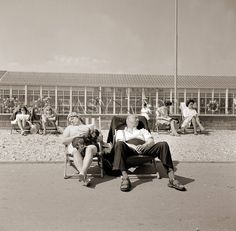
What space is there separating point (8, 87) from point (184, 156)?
43.0ft

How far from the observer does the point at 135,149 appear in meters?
5.54

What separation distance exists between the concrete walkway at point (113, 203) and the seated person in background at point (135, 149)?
158 mm

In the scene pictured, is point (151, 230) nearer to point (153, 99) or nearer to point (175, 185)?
point (175, 185)

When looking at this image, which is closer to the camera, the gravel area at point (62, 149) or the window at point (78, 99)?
the gravel area at point (62, 149)

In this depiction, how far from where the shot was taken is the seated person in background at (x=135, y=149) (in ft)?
16.1

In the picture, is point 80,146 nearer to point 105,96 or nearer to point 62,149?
point 62,149

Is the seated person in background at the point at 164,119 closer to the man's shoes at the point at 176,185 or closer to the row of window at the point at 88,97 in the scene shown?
the row of window at the point at 88,97

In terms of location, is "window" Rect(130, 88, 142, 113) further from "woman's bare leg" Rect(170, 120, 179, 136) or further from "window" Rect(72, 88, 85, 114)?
"woman's bare leg" Rect(170, 120, 179, 136)

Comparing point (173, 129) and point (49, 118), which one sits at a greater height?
point (49, 118)

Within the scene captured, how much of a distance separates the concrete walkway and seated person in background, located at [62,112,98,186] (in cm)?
21

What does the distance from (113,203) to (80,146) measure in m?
1.47

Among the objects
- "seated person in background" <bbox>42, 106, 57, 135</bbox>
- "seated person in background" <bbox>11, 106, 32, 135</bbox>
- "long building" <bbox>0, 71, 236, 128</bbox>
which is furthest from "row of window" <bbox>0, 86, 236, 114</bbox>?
"seated person in background" <bbox>42, 106, 57, 135</bbox>

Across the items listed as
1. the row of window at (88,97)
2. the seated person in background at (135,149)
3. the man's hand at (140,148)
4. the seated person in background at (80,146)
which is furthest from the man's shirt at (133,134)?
the row of window at (88,97)

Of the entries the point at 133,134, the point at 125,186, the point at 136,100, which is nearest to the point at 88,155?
the point at 125,186
